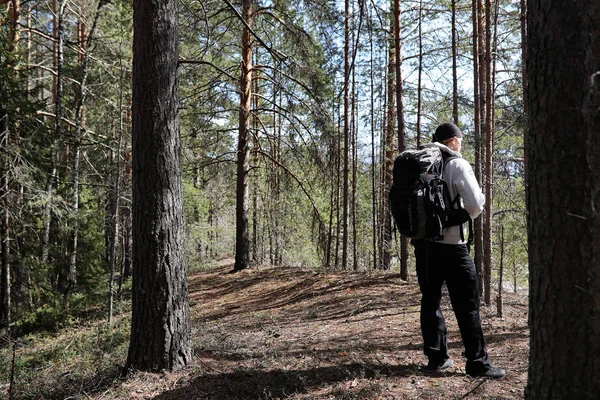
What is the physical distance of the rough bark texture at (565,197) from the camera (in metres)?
1.61

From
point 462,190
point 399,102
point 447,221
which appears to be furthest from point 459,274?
point 399,102

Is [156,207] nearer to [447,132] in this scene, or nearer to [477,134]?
[447,132]

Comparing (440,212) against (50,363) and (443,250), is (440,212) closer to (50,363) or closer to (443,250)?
(443,250)

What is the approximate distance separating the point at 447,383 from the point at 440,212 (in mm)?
1421

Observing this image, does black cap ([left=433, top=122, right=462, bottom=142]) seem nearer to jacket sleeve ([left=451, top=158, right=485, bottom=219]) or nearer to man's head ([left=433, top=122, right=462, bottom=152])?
man's head ([left=433, top=122, right=462, bottom=152])

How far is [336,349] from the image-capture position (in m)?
4.43

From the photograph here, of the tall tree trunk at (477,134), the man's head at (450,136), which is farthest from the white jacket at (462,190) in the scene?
the tall tree trunk at (477,134)

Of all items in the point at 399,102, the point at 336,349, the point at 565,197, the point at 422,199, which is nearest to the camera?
the point at 565,197

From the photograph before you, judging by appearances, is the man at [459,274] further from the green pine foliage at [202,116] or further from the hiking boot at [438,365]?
the green pine foliage at [202,116]

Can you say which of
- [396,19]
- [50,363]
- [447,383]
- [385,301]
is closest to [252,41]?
[396,19]

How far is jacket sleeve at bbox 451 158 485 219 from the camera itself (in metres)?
3.27

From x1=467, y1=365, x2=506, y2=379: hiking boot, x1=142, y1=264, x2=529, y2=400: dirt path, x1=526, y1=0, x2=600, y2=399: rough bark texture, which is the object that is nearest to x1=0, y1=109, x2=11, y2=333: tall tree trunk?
x1=142, y1=264, x2=529, y2=400: dirt path

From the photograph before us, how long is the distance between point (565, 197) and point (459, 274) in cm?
177

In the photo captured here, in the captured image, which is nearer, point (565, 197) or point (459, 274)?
point (565, 197)
